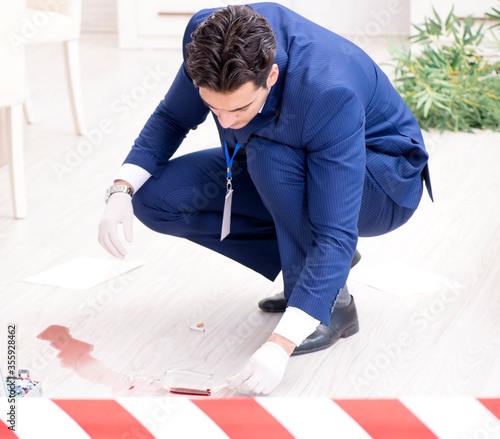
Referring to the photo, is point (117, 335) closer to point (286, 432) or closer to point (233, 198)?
point (233, 198)

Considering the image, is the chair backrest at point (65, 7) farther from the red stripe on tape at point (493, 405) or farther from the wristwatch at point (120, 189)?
Answer: the red stripe on tape at point (493, 405)

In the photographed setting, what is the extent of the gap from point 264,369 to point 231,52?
1.60 ft

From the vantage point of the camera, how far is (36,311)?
2043 millimetres

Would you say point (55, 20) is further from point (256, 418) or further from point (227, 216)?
point (256, 418)

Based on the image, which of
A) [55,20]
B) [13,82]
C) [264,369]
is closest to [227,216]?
[264,369]

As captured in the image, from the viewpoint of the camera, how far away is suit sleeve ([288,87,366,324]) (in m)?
1.50

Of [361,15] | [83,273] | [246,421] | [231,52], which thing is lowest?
[83,273]

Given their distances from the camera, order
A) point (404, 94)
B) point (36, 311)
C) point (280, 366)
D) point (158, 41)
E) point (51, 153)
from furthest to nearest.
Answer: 1. point (158, 41)
2. point (404, 94)
3. point (51, 153)
4. point (36, 311)
5. point (280, 366)

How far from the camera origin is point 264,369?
144 centimetres

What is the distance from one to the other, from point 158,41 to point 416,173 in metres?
3.57

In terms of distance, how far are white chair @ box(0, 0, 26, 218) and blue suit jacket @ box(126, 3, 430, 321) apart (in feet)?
2.73

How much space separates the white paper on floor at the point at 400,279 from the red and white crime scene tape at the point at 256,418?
34.5 inches

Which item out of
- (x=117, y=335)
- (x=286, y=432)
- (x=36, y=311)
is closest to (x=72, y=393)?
(x=117, y=335)

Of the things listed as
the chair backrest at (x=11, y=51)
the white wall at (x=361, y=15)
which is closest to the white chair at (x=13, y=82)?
the chair backrest at (x=11, y=51)
